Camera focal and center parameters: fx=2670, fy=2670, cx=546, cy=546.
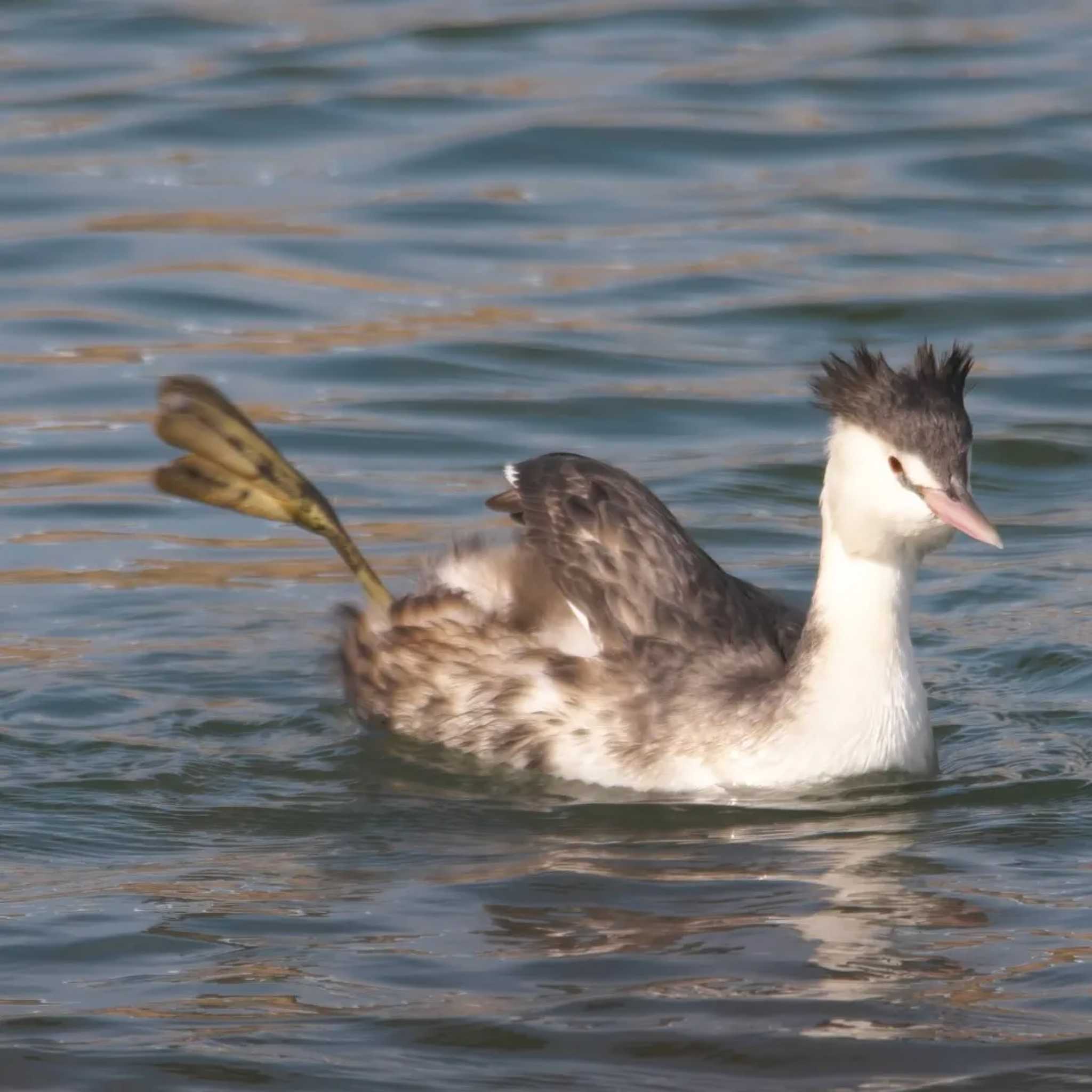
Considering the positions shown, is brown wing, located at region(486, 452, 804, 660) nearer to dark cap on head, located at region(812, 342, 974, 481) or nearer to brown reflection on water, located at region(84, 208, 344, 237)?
dark cap on head, located at region(812, 342, 974, 481)

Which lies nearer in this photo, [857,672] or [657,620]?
[857,672]

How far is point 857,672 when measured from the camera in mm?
7059

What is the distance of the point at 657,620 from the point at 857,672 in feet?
2.05

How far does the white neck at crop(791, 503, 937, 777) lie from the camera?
7.03 meters

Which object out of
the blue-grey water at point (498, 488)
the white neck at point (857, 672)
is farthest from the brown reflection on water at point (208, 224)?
the white neck at point (857, 672)

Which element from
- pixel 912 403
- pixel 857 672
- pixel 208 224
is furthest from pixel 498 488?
pixel 208 224

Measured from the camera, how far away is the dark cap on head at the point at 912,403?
6688 mm

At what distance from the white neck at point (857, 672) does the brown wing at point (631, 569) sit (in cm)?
39

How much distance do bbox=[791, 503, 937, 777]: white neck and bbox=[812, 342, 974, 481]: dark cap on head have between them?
1.13ft

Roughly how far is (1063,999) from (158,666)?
3755 millimetres

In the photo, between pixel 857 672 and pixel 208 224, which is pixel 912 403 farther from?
pixel 208 224

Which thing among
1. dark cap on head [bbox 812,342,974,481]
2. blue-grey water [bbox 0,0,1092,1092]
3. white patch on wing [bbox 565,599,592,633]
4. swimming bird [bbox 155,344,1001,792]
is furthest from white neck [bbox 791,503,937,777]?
white patch on wing [bbox 565,599,592,633]

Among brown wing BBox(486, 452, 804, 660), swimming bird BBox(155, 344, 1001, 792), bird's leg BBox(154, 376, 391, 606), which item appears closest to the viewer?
swimming bird BBox(155, 344, 1001, 792)

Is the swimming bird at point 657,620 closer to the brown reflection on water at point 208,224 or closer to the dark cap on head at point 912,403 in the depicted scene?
the dark cap on head at point 912,403
